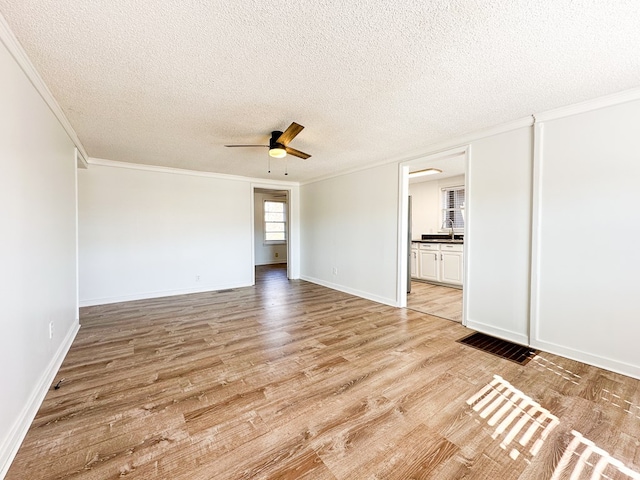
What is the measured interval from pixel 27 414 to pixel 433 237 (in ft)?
21.3

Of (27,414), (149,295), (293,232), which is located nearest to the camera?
(27,414)

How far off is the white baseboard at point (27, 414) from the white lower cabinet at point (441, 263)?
19.1 ft

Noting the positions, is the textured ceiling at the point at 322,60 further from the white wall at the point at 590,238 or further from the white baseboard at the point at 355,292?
the white baseboard at the point at 355,292

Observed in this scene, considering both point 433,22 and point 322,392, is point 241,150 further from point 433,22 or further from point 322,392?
point 322,392

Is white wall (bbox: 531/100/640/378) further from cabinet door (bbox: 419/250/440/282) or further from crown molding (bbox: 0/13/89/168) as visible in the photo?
crown molding (bbox: 0/13/89/168)

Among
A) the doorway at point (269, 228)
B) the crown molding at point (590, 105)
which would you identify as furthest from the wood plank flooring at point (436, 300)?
the doorway at point (269, 228)

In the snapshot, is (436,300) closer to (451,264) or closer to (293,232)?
(451,264)

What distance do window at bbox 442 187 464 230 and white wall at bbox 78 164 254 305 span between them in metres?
4.56

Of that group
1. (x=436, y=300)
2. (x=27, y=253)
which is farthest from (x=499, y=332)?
(x=27, y=253)

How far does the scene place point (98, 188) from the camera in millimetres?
4211

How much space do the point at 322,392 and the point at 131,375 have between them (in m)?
1.63

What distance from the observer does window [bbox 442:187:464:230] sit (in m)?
5.99

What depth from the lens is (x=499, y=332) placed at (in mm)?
2951

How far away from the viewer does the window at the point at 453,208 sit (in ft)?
19.6
